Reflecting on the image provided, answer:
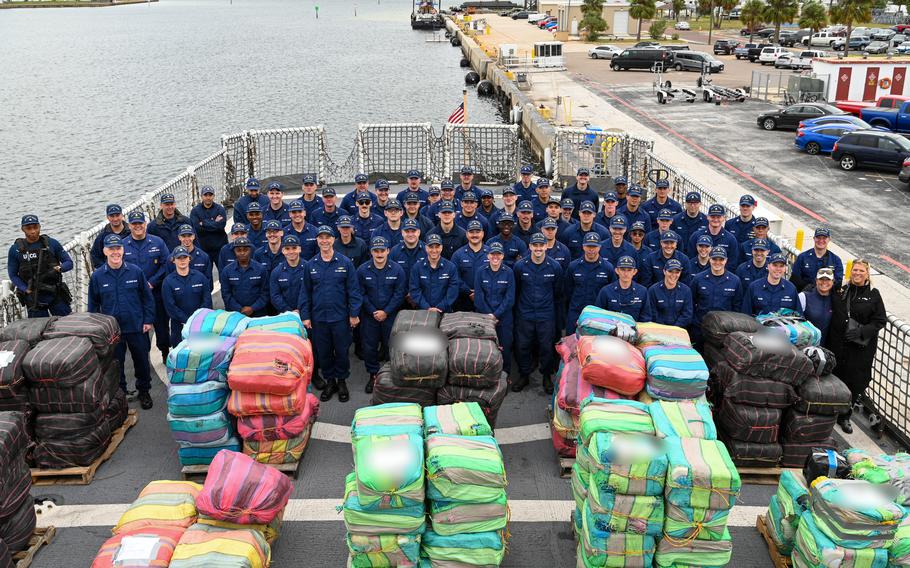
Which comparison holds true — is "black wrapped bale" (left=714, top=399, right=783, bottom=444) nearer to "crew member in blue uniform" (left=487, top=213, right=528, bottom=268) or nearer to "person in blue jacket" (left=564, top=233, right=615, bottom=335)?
"person in blue jacket" (left=564, top=233, right=615, bottom=335)

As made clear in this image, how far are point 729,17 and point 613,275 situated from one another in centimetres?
10791

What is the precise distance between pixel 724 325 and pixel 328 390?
5.04 metres

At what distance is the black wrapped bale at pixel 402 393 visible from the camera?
8016 mm

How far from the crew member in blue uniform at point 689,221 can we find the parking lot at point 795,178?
814 centimetres

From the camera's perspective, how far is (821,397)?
311 inches

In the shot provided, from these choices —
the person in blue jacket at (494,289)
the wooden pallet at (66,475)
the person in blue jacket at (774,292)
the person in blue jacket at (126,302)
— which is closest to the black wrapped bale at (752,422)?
the person in blue jacket at (774,292)

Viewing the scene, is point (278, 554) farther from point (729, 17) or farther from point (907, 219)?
point (729, 17)

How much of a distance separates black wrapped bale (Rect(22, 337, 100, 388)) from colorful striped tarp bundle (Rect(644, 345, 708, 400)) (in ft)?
19.0

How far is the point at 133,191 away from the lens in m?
29.8

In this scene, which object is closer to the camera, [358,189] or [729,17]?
[358,189]

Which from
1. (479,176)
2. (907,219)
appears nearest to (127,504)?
(479,176)

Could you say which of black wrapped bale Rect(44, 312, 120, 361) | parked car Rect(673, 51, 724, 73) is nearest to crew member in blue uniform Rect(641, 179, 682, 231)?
black wrapped bale Rect(44, 312, 120, 361)

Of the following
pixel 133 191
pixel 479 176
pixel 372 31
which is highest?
pixel 372 31

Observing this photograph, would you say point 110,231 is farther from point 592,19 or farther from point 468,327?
point 592,19
